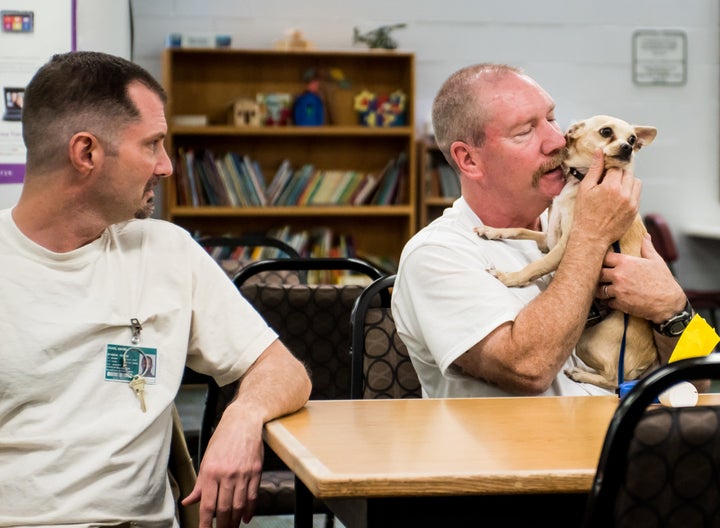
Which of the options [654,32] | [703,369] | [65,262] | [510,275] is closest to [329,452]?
[703,369]

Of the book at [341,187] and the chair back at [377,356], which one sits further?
the book at [341,187]

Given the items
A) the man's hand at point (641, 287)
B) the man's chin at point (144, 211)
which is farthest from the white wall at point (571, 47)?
the man's chin at point (144, 211)

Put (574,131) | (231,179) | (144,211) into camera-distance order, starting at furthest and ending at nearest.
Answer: (231,179) → (574,131) → (144,211)

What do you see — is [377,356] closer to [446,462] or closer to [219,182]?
[446,462]

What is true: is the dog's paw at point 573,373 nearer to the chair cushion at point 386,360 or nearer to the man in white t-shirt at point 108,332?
the chair cushion at point 386,360

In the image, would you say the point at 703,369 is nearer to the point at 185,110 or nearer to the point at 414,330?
the point at 414,330

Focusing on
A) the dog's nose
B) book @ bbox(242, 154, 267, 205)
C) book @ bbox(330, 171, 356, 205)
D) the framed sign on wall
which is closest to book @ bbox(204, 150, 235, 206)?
book @ bbox(242, 154, 267, 205)

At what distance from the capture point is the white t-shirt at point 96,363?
151 cm

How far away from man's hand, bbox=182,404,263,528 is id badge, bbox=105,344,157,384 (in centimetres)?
20

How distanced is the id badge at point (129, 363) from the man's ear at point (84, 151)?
288mm

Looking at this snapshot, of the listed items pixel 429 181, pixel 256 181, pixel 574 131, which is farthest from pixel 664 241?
pixel 574 131

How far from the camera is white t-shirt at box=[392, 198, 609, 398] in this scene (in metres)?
1.80

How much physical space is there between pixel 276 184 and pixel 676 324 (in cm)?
448

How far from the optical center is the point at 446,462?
119 cm
